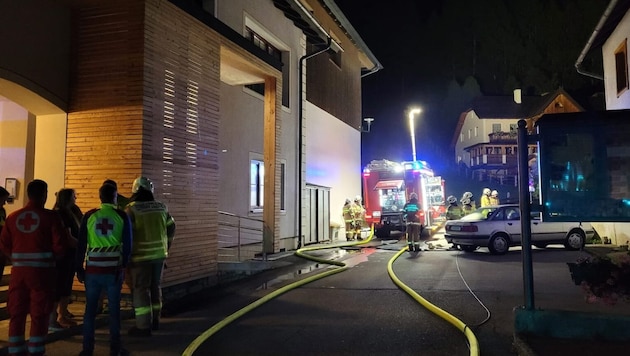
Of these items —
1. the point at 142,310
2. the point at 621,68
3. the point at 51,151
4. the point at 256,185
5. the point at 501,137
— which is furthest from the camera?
the point at 501,137

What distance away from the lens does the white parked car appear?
46.7 ft

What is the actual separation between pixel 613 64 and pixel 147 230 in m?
15.5

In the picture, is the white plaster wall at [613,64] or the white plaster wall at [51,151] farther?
the white plaster wall at [613,64]

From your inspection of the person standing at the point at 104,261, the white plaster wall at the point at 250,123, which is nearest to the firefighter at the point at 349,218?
the white plaster wall at the point at 250,123

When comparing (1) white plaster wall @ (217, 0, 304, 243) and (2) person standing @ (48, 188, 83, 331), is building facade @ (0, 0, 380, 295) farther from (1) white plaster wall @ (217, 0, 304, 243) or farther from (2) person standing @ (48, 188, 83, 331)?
(2) person standing @ (48, 188, 83, 331)

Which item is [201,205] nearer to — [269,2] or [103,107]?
[103,107]

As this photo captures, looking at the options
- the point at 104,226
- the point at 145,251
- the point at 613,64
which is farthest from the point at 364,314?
the point at 613,64

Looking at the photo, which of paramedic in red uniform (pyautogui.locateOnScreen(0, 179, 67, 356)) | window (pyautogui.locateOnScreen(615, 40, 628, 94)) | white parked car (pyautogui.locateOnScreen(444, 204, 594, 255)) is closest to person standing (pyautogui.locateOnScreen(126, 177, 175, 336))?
paramedic in red uniform (pyautogui.locateOnScreen(0, 179, 67, 356))

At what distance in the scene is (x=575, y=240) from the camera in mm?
14789

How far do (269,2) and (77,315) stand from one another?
10.6 m

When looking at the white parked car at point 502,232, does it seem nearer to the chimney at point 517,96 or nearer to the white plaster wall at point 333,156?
the white plaster wall at point 333,156

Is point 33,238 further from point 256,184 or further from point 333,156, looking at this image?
point 333,156

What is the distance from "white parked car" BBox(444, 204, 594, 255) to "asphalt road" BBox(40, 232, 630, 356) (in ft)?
8.73

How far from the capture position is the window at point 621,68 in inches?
565
